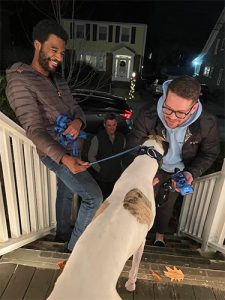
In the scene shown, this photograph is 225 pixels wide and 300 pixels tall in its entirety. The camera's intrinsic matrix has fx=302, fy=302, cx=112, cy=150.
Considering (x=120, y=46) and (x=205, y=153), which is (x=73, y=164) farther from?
(x=120, y=46)

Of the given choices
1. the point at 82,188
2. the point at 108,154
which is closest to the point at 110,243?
the point at 82,188

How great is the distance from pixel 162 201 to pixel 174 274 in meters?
0.85

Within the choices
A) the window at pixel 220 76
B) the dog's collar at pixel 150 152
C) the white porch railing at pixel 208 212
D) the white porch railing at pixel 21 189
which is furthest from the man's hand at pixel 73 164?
the window at pixel 220 76

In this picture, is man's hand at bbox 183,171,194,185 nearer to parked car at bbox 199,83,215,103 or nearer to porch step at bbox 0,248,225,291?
porch step at bbox 0,248,225,291

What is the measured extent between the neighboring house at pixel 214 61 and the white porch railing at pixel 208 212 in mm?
18414

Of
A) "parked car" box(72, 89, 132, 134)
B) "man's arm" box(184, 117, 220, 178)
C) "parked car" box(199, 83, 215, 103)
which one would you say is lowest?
"parked car" box(199, 83, 215, 103)

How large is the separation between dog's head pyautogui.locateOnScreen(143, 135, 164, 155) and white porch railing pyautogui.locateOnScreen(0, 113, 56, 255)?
105 centimetres

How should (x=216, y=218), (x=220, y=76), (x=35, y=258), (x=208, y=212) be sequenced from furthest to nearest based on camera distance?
(x=220, y=76) → (x=208, y=212) → (x=216, y=218) → (x=35, y=258)

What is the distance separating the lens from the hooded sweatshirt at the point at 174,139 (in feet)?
8.96

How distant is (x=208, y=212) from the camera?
11.3 ft

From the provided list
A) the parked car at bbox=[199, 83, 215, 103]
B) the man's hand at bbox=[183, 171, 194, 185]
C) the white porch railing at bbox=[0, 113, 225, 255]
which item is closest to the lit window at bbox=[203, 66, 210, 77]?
the parked car at bbox=[199, 83, 215, 103]

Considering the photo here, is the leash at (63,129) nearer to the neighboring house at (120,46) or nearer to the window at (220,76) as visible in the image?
the neighboring house at (120,46)

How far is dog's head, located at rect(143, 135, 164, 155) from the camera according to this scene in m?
2.81

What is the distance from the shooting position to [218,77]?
2366cm
